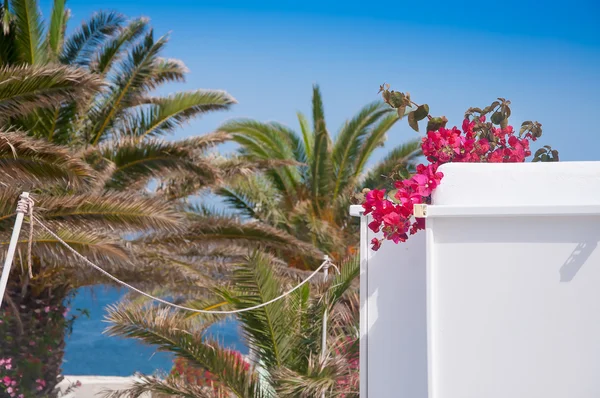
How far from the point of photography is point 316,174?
15.4m

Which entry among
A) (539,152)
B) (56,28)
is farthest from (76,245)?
(539,152)

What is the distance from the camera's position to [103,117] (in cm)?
1124

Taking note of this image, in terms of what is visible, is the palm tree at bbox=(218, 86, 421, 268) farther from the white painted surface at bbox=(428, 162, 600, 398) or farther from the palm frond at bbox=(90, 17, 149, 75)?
the white painted surface at bbox=(428, 162, 600, 398)

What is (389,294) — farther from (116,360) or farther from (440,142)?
(116,360)

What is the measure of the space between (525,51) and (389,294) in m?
45.3

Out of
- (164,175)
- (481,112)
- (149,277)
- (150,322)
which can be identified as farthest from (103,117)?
(481,112)

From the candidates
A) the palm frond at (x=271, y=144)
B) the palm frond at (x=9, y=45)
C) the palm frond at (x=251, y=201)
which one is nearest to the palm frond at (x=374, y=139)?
the palm frond at (x=271, y=144)

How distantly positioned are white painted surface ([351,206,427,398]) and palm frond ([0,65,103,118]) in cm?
391

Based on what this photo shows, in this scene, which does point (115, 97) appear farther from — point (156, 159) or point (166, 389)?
point (166, 389)

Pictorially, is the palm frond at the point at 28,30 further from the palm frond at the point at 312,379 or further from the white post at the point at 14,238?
the palm frond at the point at 312,379

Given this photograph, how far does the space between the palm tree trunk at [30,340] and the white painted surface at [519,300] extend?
27.1 ft

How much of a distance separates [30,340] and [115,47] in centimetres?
442

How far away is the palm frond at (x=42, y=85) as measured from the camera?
7348 mm

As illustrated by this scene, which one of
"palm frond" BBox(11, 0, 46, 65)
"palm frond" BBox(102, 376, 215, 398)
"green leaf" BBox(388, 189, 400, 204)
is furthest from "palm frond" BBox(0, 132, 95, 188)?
"green leaf" BBox(388, 189, 400, 204)
